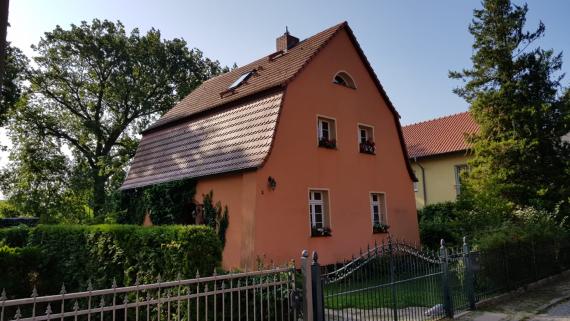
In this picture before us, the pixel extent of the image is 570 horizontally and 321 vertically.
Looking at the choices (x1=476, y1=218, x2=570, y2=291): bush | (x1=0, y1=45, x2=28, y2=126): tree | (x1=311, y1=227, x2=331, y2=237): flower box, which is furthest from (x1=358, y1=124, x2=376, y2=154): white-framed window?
(x1=0, y1=45, x2=28, y2=126): tree

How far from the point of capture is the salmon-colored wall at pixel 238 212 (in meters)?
13.4

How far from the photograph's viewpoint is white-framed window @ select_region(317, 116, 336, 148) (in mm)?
16156

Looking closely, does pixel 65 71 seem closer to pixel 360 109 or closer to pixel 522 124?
pixel 360 109

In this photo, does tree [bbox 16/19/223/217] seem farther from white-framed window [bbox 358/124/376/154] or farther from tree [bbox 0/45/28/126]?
white-framed window [bbox 358/124/376/154]

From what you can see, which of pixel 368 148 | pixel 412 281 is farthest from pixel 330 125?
pixel 412 281

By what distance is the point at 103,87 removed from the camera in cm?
3091

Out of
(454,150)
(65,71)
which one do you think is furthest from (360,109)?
(65,71)

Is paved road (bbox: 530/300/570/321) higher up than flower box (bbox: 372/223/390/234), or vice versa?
flower box (bbox: 372/223/390/234)

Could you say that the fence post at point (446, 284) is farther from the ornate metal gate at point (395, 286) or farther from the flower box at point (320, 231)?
the flower box at point (320, 231)

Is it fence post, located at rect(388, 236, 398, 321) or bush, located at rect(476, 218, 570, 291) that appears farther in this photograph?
bush, located at rect(476, 218, 570, 291)

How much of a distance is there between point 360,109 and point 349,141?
164cm

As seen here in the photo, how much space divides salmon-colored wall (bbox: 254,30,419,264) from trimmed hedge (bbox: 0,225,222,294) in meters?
3.79

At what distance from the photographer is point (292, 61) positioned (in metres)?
16.7

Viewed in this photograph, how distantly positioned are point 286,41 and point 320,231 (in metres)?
8.81
